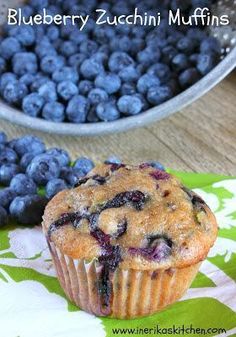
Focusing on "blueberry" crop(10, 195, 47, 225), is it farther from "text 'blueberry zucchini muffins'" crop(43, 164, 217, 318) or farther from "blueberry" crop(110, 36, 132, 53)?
"blueberry" crop(110, 36, 132, 53)

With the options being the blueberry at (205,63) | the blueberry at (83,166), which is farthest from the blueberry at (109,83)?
the blueberry at (83,166)

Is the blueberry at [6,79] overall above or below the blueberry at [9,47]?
below

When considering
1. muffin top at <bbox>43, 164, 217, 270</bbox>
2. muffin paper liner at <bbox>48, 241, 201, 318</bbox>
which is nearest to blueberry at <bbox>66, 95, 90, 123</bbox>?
muffin top at <bbox>43, 164, 217, 270</bbox>

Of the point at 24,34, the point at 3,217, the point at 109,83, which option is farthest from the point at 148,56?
the point at 3,217

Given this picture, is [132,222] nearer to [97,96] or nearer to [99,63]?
[97,96]

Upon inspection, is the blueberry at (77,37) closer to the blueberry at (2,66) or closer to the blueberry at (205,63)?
the blueberry at (2,66)

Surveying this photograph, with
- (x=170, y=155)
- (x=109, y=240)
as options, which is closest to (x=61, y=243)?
(x=109, y=240)
